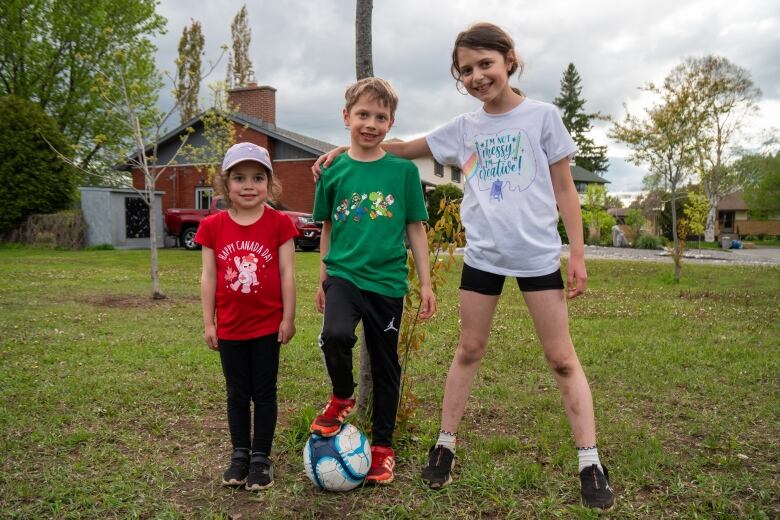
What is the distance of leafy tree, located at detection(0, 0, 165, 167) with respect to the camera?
2816 centimetres

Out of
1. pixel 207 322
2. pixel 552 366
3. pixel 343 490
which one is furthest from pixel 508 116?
pixel 343 490

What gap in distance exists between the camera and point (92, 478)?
2984 mm

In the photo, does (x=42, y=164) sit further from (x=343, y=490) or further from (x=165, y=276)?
(x=343, y=490)

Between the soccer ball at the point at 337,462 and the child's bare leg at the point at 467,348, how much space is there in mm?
451

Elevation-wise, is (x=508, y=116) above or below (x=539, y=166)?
above

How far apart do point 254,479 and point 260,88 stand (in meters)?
25.5

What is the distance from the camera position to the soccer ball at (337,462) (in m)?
2.81

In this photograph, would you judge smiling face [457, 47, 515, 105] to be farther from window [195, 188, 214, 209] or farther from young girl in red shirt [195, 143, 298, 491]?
window [195, 188, 214, 209]

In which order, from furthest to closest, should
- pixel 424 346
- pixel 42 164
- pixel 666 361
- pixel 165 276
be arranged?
pixel 42 164 < pixel 165 276 < pixel 424 346 < pixel 666 361

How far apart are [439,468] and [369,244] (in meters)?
1.13

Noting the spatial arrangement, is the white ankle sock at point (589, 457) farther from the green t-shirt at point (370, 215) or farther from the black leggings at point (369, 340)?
the green t-shirt at point (370, 215)

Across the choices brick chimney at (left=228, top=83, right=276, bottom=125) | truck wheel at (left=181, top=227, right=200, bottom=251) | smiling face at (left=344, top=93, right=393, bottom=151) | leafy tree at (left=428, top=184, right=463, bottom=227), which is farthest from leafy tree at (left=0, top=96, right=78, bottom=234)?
smiling face at (left=344, top=93, right=393, bottom=151)

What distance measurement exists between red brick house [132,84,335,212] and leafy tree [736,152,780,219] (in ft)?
112

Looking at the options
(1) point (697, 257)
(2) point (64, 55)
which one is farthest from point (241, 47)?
(1) point (697, 257)
